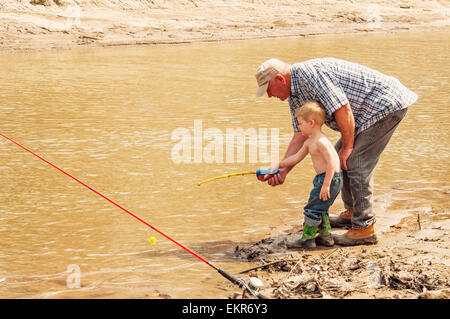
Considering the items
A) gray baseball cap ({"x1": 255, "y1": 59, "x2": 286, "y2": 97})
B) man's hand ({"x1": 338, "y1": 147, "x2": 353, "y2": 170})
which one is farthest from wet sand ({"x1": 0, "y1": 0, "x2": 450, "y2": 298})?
gray baseball cap ({"x1": 255, "y1": 59, "x2": 286, "y2": 97})

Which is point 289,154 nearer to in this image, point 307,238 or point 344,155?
point 344,155

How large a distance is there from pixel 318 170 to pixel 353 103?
0.47 meters

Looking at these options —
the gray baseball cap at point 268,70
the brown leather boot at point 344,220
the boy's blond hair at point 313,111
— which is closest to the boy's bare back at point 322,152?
the boy's blond hair at point 313,111

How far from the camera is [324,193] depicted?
383 centimetres

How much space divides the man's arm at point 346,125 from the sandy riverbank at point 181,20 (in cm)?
1226

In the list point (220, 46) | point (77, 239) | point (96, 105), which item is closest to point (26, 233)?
point (77, 239)

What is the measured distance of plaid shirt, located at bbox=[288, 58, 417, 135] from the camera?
370 cm

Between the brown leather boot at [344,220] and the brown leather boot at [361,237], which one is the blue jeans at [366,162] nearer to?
the brown leather boot at [361,237]

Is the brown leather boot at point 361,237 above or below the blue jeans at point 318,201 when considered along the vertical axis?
below

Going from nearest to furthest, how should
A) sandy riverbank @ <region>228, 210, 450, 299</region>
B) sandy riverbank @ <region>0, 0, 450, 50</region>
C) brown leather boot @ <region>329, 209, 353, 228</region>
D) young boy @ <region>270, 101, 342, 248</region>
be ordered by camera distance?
sandy riverbank @ <region>228, 210, 450, 299</region>
young boy @ <region>270, 101, 342, 248</region>
brown leather boot @ <region>329, 209, 353, 228</region>
sandy riverbank @ <region>0, 0, 450, 50</region>

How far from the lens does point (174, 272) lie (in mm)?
3828

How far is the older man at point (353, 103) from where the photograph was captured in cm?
373

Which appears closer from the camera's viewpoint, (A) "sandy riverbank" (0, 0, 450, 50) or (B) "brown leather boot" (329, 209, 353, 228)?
(B) "brown leather boot" (329, 209, 353, 228)

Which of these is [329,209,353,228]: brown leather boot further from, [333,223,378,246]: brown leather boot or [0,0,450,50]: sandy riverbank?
[0,0,450,50]: sandy riverbank
